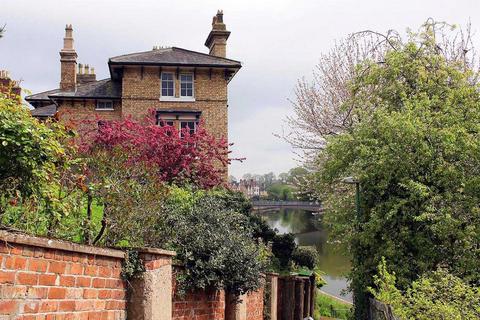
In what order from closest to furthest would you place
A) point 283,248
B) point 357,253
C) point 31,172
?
point 31,172
point 357,253
point 283,248

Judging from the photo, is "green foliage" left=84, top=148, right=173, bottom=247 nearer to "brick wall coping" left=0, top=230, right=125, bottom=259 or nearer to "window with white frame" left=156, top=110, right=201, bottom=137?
"brick wall coping" left=0, top=230, right=125, bottom=259

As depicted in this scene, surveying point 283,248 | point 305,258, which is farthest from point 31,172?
point 305,258

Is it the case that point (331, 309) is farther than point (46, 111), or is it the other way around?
point (46, 111)

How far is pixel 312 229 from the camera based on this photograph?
71688mm

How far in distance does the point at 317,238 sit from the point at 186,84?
38.3 metres

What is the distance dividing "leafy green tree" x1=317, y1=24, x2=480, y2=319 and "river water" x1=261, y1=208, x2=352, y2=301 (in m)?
18.4

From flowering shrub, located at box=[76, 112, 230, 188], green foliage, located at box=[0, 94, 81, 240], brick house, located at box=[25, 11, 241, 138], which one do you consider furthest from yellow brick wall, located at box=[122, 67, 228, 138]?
green foliage, located at box=[0, 94, 81, 240]

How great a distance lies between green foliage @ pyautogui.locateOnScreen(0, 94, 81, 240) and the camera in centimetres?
598

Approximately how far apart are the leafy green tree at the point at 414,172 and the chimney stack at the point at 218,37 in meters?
14.8

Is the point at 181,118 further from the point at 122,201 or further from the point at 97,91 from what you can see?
the point at 122,201

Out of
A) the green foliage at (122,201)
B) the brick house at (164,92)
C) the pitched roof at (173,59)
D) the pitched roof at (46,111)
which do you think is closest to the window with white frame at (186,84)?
the brick house at (164,92)

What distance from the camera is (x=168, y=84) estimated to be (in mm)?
29672

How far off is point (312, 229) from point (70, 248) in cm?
6680

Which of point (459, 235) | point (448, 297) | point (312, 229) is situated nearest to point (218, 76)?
point (459, 235)
